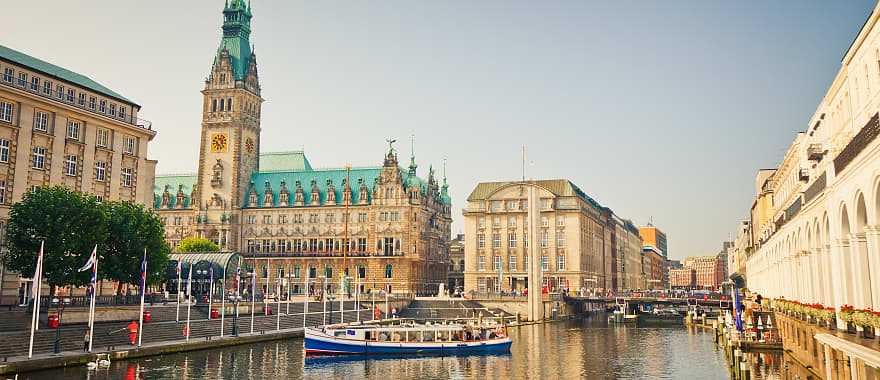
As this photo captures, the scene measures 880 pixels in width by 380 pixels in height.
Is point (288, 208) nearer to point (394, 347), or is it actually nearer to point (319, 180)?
point (319, 180)

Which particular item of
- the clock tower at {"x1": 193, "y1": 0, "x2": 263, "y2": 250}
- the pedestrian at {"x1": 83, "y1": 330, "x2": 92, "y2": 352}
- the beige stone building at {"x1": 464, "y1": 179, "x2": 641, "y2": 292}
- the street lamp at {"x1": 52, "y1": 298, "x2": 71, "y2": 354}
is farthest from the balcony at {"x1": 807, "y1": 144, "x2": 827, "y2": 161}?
the clock tower at {"x1": 193, "y1": 0, "x2": 263, "y2": 250}

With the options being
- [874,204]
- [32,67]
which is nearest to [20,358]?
[32,67]

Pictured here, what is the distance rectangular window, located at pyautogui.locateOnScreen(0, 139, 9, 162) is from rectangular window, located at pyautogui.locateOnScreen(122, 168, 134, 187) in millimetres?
17445

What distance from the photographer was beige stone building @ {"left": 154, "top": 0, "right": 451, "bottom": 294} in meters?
156

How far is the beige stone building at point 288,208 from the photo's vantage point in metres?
156

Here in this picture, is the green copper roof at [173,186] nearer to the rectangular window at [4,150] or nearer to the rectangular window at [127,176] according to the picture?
the rectangular window at [127,176]

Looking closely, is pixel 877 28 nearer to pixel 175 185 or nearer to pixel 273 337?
pixel 273 337

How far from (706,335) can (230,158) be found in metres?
107

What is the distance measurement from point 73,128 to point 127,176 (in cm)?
1069

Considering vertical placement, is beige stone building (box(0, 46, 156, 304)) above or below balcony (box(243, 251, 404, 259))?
above

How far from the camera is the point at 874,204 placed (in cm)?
2719

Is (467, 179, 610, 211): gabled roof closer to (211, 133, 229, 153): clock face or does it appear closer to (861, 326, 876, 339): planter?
(211, 133, 229, 153): clock face

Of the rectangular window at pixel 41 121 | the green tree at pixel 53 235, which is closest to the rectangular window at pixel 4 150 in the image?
the rectangular window at pixel 41 121

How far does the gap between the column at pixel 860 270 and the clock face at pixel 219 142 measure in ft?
474
